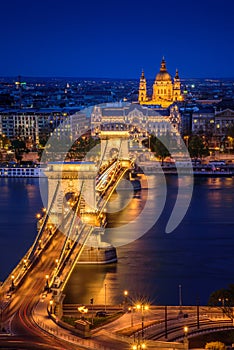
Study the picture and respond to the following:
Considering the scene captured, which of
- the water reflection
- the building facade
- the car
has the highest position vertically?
the building facade

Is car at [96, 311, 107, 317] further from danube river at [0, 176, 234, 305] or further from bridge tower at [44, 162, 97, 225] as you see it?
bridge tower at [44, 162, 97, 225]

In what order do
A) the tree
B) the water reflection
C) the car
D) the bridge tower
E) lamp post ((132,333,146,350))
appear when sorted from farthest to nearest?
the bridge tower, the water reflection, the car, the tree, lamp post ((132,333,146,350))

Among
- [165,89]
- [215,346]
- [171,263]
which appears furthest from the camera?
[165,89]

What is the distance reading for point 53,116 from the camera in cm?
2542

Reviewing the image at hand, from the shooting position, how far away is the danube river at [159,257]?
756cm

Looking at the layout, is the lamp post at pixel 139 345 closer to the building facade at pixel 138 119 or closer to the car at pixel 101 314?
the car at pixel 101 314

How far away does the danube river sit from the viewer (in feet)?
24.8

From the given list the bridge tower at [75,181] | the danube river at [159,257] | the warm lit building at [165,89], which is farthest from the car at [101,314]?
the warm lit building at [165,89]

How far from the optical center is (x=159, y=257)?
8906 mm

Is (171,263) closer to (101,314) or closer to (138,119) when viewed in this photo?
(101,314)

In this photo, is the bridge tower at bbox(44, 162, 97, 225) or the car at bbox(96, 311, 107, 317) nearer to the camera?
the car at bbox(96, 311, 107, 317)

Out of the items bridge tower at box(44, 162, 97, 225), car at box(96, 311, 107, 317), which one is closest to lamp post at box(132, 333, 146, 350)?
car at box(96, 311, 107, 317)

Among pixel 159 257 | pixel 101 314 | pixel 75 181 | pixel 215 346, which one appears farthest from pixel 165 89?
pixel 215 346

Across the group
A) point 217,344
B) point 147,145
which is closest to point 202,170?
point 147,145
